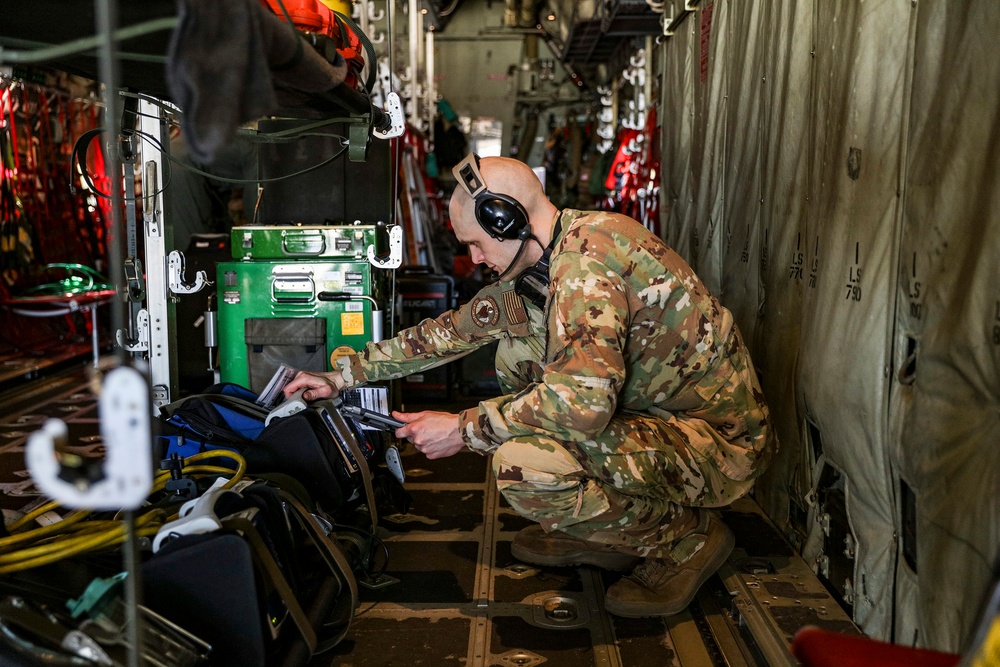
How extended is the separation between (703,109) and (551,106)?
8048 mm

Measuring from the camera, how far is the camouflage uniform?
242 cm

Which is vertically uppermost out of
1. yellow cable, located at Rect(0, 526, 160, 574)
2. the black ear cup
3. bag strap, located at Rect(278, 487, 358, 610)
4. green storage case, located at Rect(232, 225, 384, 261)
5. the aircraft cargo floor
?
the black ear cup

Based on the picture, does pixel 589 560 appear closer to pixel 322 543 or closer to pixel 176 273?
pixel 322 543

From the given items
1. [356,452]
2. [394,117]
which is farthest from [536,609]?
[394,117]

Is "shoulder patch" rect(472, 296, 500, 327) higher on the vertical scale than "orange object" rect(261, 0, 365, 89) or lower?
lower

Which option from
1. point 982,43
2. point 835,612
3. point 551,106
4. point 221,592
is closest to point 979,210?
point 982,43

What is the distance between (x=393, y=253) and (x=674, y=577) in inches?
86.7

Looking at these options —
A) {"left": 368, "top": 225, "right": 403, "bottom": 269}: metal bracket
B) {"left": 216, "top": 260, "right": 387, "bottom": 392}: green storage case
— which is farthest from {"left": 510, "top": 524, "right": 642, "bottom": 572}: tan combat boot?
{"left": 368, "top": 225, "right": 403, "bottom": 269}: metal bracket

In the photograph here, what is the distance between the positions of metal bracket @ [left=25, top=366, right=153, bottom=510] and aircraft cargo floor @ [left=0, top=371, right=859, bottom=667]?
137 centimetres

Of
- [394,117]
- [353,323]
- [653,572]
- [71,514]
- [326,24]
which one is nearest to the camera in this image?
[71,514]

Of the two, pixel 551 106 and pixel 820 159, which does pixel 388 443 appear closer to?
pixel 820 159

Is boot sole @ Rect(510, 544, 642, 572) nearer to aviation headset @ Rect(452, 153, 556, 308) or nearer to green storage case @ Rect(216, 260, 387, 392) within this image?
aviation headset @ Rect(452, 153, 556, 308)

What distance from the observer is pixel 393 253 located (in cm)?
420

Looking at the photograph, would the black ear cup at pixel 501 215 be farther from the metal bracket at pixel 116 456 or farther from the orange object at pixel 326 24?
the metal bracket at pixel 116 456
